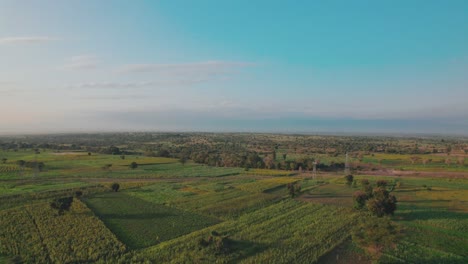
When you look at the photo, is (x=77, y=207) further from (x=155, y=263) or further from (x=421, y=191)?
(x=421, y=191)

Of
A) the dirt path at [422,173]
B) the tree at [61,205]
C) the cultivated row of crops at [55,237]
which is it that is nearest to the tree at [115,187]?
the cultivated row of crops at [55,237]

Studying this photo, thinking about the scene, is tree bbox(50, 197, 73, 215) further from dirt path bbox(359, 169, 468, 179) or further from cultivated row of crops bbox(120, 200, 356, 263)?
dirt path bbox(359, 169, 468, 179)

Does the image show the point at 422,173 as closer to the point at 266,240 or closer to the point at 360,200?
the point at 360,200

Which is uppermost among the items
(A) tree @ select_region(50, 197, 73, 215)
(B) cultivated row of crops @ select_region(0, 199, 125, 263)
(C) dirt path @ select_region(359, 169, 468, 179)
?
(A) tree @ select_region(50, 197, 73, 215)

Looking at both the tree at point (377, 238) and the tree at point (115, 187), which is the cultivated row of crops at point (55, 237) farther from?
the tree at point (377, 238)

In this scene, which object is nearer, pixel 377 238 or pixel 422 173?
pixel 377 238

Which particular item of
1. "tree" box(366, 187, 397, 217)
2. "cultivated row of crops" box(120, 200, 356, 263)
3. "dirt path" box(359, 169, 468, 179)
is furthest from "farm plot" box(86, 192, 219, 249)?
"dirt path" box(359, 169, 468, 179)

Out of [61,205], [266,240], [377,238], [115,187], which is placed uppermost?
[377,238]

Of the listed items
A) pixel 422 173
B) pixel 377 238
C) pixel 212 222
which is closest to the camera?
pixel 377 238

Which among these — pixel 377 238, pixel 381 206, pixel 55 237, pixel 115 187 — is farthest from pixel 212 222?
pixel 115 187
